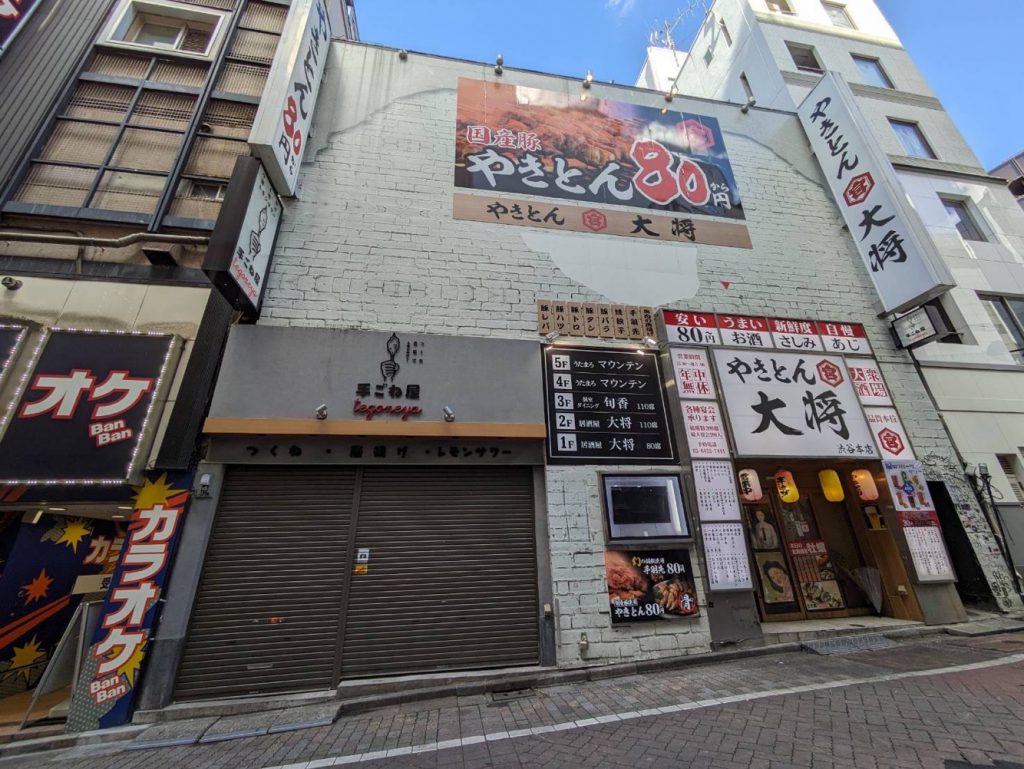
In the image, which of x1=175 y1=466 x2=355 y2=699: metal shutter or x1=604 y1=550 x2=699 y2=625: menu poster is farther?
x1=604 y1=550 x2=699 y2=625: menu poster

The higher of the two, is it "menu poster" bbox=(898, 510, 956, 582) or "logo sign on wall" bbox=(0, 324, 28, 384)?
"logo sign on wall" bbox=(0, 324, 28, 384)

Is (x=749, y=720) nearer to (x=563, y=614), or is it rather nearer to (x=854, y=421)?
(x=563, y=614)

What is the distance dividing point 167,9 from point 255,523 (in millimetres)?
11920

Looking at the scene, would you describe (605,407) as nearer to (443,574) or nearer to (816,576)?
(443,574)

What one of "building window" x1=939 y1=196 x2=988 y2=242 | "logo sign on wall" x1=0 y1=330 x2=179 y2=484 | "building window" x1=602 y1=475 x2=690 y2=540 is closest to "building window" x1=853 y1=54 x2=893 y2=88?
"building window" x1=939 y1=196 x2=988 y2=242

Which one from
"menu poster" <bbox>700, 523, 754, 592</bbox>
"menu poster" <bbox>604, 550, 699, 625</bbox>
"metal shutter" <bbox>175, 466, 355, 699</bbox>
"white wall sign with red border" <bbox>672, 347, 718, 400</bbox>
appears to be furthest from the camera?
"white wall sign with red border" <bbox>672, 347, 718, 400</bbox>

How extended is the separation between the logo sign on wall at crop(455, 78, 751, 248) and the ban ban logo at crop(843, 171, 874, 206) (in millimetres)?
2471

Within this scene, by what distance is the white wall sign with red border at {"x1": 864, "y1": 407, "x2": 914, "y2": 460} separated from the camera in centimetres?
810

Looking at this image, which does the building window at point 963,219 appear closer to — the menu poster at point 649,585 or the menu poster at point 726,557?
the menu poster at point 726,557

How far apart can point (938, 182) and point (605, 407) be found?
41.2ft

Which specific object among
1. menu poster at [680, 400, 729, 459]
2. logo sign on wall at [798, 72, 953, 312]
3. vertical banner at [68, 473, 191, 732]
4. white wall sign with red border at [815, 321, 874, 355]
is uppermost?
logo sign on wall at [798, 72, 953, 312]

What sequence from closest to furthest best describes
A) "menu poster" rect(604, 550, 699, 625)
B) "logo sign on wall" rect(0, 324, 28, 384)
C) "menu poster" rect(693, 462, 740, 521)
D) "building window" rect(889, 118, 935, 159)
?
Answer: "logo sign on wall" rect(0, 324, 28, 384) → "menu poster" rect(604, 550, 699, 625) → "menu poster" rect(693, 462, 740, 521) → "building window" rect(889, 118, 935, 159)

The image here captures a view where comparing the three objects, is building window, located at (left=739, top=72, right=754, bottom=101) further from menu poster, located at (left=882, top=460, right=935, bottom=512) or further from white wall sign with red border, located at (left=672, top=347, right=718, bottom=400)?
menu poster, located at (left=882, top=460, right=935, bottom=512)

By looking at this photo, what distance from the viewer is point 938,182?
11.8 m
